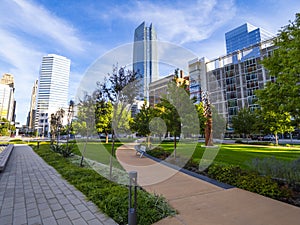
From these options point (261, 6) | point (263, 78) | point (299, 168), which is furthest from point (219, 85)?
point (299, 168)

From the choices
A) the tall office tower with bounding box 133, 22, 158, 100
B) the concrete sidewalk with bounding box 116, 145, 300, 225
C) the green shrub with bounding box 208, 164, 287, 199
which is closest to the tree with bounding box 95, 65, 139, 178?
the tall office tower with bounding box 133, 22, 158, 100

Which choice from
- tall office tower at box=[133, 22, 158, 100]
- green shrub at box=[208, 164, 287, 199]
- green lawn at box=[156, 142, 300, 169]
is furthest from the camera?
green lawn at box=[156, 142, 300, 169]

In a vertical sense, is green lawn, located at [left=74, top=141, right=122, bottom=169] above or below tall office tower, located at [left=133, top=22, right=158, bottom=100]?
below

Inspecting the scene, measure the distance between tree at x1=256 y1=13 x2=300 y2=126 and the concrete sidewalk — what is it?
3.28 meters

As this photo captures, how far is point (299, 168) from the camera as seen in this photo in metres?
5.28

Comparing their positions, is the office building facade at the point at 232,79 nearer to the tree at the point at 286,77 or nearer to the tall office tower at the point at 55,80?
Result: the tall office tower at the point at 55,80

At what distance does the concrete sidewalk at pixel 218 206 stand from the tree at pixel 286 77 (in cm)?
328

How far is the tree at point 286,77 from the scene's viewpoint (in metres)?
5.07

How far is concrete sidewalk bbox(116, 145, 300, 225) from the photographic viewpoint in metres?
3.19

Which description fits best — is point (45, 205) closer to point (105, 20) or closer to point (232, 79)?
point (105, 20)

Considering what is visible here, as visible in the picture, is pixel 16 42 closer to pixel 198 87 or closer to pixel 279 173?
pixel 279 173

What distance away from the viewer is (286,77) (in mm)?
5293

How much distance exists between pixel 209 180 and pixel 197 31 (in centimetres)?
697

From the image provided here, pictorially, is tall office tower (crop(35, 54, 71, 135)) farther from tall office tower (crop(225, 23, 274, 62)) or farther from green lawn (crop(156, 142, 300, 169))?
tall office tower (crop(225, 23, 274, 62))
